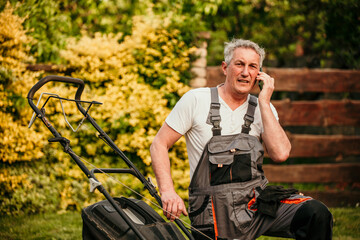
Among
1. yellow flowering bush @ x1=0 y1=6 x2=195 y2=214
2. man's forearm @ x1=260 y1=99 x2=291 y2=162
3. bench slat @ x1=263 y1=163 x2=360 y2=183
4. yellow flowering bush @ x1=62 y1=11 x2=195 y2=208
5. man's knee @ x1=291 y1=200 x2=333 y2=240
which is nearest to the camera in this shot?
man's knee @ x1=291 y1=200 x2=333 y2=240

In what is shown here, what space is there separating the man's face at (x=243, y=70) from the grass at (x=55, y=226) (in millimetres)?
1965

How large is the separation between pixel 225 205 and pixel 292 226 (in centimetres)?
43

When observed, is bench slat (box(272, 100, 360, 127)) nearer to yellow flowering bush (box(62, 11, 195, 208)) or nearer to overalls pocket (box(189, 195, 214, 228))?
yellow flowering bush (box(62, 11, 195, 208))

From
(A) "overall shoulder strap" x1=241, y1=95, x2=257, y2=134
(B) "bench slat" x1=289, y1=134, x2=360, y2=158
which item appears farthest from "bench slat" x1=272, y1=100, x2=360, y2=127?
(A) "overall shoulder strap" x1=241, y1=95, x2=257, y2=134

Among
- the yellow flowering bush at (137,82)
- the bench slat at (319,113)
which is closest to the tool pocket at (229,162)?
the yellow flowering bush at (137,82)

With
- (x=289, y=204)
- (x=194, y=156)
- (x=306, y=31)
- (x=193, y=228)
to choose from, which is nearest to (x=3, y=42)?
(x=194, y=156)

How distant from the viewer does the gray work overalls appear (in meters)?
2.59

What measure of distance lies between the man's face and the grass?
1965 mm

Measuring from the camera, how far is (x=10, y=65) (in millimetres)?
4953

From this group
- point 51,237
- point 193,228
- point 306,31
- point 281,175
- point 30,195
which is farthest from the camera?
point 306,31

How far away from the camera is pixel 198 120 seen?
9.11 feet

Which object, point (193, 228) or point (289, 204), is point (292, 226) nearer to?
point (289, 204)

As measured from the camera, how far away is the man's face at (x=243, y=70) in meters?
2.83

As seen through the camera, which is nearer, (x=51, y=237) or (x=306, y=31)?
(x=51, y=237)
